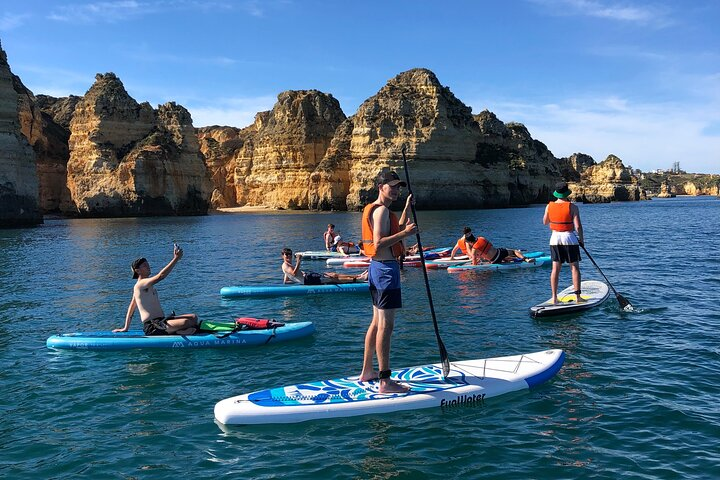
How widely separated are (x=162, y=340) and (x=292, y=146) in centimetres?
8620

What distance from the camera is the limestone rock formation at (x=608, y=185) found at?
12081cm

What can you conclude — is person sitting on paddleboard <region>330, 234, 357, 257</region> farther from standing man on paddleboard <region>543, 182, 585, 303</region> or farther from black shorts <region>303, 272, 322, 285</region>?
standing man on paddleboard <region>543, 182, 585, 303</region>

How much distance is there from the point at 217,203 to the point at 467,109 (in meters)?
55.0

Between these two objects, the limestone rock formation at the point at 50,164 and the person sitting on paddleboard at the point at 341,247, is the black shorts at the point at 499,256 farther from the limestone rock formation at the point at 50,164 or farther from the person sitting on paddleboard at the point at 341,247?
the limestone rock formation at the point at 50,164

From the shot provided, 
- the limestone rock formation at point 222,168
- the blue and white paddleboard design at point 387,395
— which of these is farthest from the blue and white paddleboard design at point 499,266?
the limestone rock formation at point 222,168

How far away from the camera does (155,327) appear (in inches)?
420

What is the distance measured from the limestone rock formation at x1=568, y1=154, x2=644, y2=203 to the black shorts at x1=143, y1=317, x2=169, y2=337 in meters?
124

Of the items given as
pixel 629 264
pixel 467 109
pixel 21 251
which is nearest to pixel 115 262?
pixel 21 251

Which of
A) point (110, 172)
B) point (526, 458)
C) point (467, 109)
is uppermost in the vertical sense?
point (467, 109)

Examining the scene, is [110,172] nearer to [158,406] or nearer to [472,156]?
[472,156]

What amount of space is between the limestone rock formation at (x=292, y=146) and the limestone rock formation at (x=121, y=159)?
2087 cm

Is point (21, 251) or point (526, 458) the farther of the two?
point (21, 251)

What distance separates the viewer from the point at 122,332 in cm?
1084

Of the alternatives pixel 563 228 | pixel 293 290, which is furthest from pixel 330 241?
pixel 563 228
